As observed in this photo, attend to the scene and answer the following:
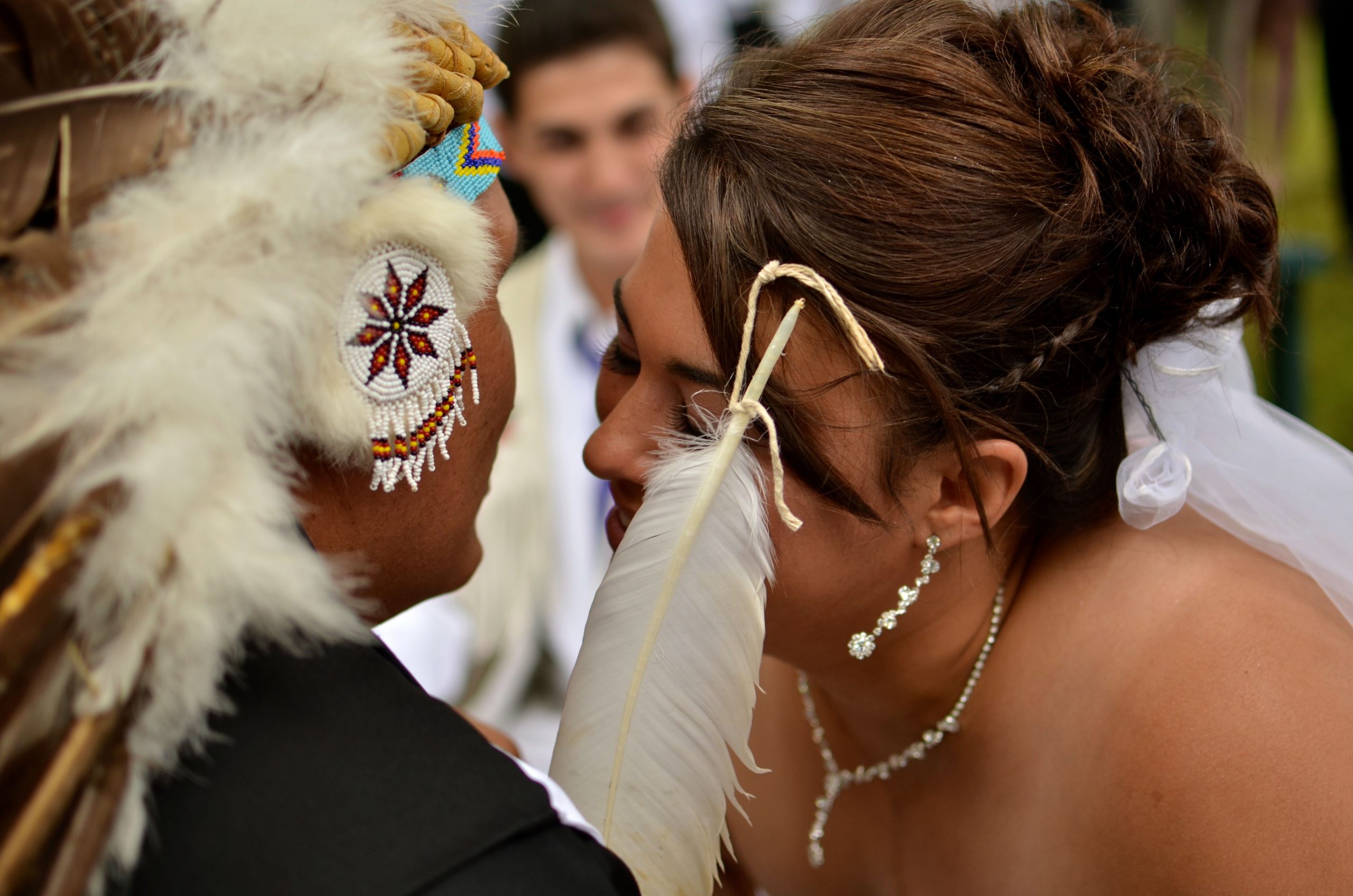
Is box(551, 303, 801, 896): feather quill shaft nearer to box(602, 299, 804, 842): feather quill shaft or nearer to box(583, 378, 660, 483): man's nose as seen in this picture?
box(602, 299, 804, 842): feather quill shaft

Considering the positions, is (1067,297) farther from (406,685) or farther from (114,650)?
(114,650)

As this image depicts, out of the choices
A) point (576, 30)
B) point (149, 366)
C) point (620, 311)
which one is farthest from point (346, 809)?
point (576, 30)

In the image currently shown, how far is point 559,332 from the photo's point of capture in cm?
388

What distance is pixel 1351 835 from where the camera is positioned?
138 cm

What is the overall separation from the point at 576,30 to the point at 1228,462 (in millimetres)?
2754

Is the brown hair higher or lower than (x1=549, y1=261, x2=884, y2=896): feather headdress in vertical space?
lower

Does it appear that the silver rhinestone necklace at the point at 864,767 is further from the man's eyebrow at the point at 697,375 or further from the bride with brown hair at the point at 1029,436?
the man's eyebrow at the point at 697,375

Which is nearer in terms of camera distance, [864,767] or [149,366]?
[149,366]

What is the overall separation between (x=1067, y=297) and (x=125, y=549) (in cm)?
125

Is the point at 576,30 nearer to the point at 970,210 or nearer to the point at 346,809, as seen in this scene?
the point at 970,210

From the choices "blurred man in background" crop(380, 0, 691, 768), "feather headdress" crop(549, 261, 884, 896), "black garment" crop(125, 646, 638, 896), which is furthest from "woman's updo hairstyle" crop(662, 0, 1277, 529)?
"blurred man in background" crop(380, 0, 691, 768)

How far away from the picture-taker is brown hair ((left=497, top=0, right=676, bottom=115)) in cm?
369

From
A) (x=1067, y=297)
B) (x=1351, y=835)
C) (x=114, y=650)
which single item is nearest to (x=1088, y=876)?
(x=1351, y=835)

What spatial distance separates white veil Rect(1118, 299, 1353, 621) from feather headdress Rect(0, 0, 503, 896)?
1256mm
